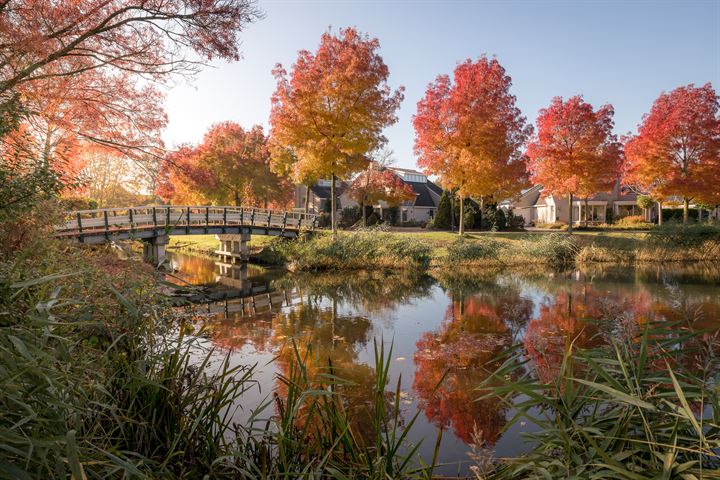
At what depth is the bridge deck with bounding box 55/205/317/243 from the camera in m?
17.1

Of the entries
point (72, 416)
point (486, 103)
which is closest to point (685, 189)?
point (486, 103)

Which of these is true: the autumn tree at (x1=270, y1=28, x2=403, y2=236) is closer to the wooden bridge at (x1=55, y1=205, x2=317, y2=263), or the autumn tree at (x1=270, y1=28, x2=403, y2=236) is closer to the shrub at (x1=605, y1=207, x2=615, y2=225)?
the wooden bridge at (x1=55, y1=205, x2=317, y2=263)

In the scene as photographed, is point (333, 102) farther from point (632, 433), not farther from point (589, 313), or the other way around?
point (632, 433)

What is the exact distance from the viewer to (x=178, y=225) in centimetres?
1633

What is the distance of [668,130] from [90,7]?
28586 millimetres

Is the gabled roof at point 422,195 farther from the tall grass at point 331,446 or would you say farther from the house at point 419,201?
the tall grass at point 331,446

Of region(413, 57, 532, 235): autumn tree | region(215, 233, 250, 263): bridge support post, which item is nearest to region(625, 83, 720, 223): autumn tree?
region(413, 57, 532, 235): autumn tree

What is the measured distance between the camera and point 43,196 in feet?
18.0

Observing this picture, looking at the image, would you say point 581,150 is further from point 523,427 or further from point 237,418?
point 237,418

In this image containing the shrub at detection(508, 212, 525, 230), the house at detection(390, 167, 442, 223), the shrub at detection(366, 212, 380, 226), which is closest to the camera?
the shrub at detection(508, 212, 525, 230)

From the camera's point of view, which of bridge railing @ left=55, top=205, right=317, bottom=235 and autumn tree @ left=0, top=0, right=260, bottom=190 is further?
bridge railing @ left=55, top=205, right=317, bottom=235

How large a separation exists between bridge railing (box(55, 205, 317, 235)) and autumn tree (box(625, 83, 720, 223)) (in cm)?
2028

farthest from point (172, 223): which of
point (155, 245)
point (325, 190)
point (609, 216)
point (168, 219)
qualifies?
point (609, 216)

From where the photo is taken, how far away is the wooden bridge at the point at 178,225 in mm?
17188
